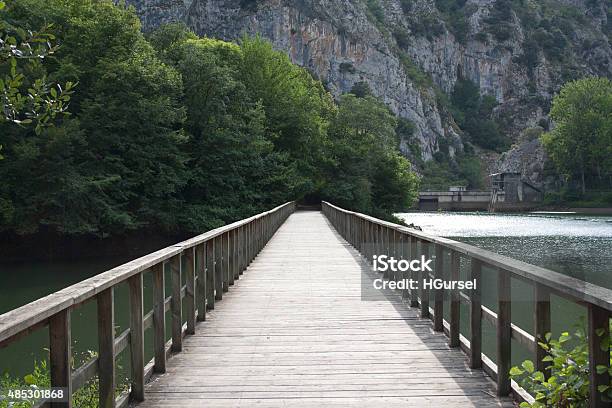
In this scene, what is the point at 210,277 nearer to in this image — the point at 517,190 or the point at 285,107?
the point at 285,107

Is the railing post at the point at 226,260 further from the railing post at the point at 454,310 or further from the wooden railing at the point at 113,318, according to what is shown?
the railing post at the point at 454,310

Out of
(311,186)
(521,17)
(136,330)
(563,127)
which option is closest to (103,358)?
(136,330)

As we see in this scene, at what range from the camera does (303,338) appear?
5.61 m

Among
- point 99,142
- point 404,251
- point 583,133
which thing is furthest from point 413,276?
point 583,133

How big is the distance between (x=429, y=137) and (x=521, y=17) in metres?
45.9

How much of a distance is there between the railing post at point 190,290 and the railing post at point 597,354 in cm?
365

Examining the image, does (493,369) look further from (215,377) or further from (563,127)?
(563,127)

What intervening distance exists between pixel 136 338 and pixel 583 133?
8210 cm

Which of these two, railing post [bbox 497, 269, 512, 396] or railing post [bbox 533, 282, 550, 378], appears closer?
railing post [bbox 533, 282, 550, 378]

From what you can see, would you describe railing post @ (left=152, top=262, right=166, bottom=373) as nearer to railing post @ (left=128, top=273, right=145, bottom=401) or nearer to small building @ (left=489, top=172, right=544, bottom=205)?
railing post @ (left=128, top=273, right=145, bottom=401)

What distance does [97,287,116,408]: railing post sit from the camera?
3271 mm

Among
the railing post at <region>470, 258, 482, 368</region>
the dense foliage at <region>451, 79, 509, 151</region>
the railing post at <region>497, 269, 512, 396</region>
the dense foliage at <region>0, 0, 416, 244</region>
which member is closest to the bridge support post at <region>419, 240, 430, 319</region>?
the railing post at <region>470, 258, 482, 368</region>

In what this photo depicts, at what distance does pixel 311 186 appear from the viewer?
132 ft

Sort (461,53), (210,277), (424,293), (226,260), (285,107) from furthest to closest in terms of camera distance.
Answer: (461,53) < (285,107) < (226,260) < (210,277) < (424,293)
